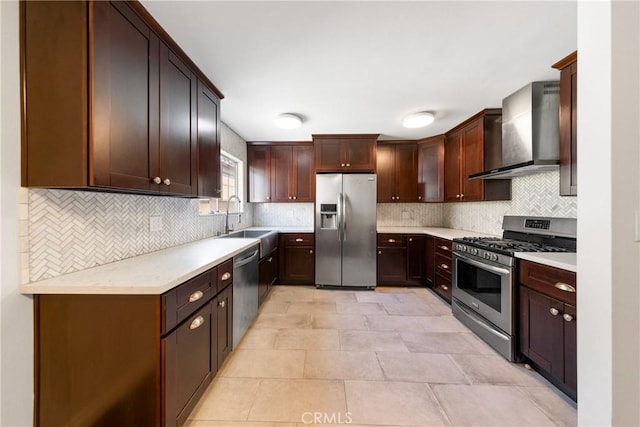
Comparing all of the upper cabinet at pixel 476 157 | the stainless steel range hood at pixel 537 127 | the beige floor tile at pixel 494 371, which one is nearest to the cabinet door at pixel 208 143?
the beige floor tile at pixel 494 371

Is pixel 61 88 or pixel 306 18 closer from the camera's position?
pixel 61 88

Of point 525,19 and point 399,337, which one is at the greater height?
point 525,19

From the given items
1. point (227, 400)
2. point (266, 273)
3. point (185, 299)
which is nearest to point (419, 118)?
point (266, 273)

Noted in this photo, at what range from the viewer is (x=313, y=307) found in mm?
3020

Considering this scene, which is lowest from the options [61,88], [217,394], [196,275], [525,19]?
[217,394]

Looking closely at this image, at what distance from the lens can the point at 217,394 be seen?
160 centimetres

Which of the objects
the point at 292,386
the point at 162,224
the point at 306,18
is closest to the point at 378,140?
the point at 306,18

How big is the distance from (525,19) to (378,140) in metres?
2.64

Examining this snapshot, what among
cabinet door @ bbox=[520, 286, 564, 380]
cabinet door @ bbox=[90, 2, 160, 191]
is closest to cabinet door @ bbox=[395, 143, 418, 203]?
cabinet door @ bbox=[520, 286, 564, 380]

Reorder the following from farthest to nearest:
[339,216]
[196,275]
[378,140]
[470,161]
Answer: [378,140]
[339,216]
[470,161]
[196,275]

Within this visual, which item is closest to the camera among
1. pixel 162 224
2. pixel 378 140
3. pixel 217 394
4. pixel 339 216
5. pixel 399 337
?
pixel 217 394

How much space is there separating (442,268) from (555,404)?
1780 millimetres

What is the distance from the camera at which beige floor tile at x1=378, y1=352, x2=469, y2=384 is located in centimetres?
175

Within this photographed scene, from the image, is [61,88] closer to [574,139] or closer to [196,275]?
[196,275]
